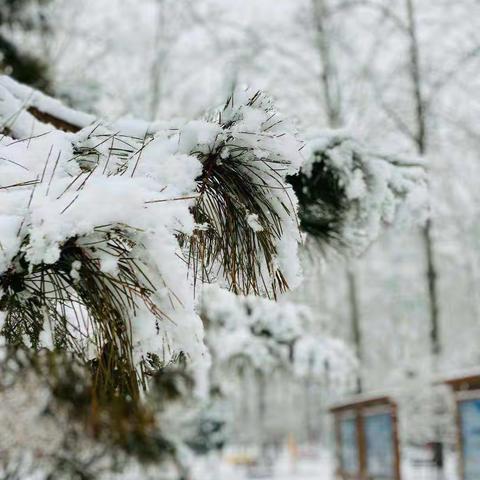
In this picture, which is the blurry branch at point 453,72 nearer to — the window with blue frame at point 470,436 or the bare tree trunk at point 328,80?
the bare tree trunk at point 328,80

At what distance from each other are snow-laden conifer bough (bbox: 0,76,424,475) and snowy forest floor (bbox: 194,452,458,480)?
872cm

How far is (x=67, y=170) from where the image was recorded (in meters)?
1.28

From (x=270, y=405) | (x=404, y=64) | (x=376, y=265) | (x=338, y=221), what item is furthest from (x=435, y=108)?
(x=270, y=405)

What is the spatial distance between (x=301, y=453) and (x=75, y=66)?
29.5 metres

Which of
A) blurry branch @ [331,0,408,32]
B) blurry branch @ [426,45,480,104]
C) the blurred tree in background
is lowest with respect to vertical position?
the blurred tree in background

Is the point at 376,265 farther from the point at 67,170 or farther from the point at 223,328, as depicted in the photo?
the point at 67,170

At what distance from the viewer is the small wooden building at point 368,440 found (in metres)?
6.48

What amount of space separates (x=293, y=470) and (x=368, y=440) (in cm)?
2092

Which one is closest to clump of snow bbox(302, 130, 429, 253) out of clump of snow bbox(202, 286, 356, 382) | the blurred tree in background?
the blurred tree in background

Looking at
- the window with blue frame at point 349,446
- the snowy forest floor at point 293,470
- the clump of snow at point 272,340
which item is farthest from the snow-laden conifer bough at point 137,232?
the snowy forest floor at point 293,470

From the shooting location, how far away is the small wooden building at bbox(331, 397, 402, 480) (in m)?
6.48

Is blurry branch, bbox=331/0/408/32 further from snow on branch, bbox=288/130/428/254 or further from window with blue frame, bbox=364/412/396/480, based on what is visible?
snow on branch, bbox=288/130/428/254

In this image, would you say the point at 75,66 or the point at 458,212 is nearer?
the point at 75,66

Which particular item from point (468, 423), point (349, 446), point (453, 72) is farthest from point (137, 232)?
point (453, 72)
